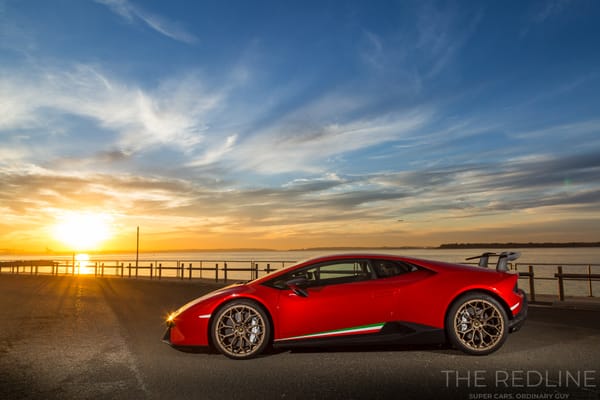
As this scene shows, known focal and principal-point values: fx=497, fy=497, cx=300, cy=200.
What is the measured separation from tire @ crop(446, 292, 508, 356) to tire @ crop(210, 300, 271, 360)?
2.39 m

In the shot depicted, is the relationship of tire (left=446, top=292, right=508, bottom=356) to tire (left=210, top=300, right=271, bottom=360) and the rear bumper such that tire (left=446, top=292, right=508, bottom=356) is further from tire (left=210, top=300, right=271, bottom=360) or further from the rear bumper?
tire (left=210, top=300, right=271, bottom=360)

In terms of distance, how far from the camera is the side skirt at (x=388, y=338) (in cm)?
625

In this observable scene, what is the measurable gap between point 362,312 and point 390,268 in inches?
30.4

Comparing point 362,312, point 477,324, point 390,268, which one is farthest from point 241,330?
point 477,324

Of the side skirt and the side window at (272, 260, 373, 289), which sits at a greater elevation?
the side window at (272, 260, 373, 289)

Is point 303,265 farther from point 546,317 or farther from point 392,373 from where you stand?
point 546,317

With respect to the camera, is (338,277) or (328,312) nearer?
(328,312)

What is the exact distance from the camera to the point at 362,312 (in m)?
6.27

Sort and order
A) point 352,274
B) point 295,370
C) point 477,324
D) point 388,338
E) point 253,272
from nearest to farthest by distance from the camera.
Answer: point 295,370
point 388,338
point 477,324
point 352,274
point 253,272

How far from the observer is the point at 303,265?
21.8 feet

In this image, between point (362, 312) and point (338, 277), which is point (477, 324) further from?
point (338, 277)

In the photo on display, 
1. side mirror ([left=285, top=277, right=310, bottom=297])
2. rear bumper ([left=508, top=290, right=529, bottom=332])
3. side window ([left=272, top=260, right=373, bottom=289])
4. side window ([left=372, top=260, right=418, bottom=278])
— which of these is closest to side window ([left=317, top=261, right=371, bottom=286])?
side window ([left=272, top=260, right=373, bottom=289])

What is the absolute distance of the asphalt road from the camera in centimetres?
483

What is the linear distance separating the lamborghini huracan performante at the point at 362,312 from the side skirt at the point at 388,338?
0.01 metres
